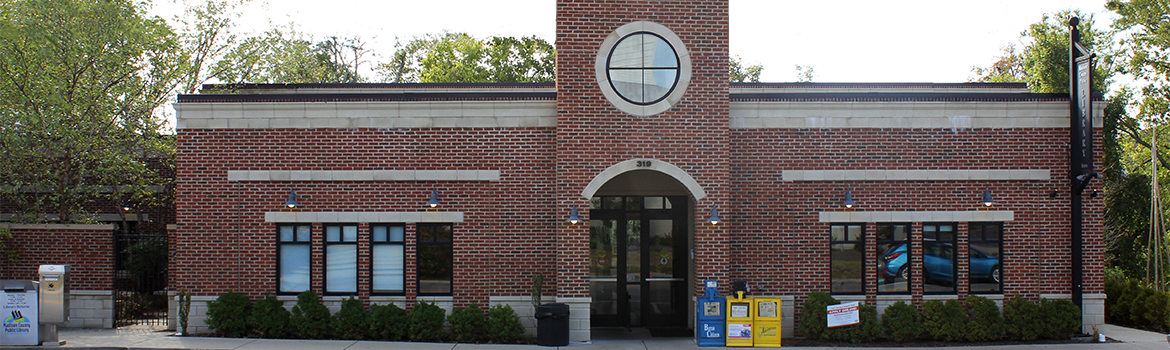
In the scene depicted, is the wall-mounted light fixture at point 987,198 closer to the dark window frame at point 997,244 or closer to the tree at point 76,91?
the dark window frame at point 997,244

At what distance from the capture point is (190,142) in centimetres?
1202

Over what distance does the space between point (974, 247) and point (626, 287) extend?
643 cm

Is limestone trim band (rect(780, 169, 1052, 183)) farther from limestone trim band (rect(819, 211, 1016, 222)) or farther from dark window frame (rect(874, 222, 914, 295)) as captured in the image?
dark window frame (rect(874, 222, 914, 295))

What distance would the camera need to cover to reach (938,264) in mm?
12336

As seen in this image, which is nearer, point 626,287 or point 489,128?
point 489,128

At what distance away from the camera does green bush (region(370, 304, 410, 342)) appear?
457 inches

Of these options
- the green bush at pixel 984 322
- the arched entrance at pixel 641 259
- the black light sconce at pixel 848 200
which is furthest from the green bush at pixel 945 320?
the arched entrance at pixel 641 259

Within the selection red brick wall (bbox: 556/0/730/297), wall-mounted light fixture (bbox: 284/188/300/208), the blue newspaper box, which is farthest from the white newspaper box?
the blue newspaper box

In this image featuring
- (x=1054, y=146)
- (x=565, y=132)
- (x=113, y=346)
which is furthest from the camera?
(x=1054, y=146)

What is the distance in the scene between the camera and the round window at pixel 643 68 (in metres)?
11.7

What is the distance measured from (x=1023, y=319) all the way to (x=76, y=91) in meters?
19.3

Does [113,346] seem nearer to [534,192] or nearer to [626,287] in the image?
[534,192]

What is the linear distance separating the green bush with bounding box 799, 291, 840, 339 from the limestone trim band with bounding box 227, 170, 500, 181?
614 centimetres

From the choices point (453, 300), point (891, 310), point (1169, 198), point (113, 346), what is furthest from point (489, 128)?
point (1169, 198)
